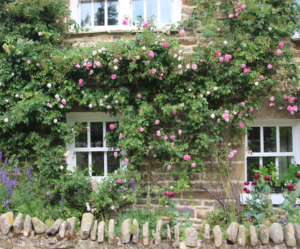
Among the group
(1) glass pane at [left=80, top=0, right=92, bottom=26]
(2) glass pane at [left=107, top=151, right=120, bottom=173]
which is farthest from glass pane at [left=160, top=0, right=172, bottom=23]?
(2) glass pane at [left=107, top=151, right=120, bottom=173]

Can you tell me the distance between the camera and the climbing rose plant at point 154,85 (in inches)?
153

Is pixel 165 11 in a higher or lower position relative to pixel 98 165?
higher

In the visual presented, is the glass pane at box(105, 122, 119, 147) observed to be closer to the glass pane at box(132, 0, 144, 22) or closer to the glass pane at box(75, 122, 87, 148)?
the glass pane at box(75, 122, 87, 148)

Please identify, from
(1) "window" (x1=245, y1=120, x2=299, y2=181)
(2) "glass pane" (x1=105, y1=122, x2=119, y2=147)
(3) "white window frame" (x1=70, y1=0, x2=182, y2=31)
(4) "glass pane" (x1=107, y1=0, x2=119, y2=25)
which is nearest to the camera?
(2) "glass pane" (x1=105, y1=122, x2=119, y2=147)

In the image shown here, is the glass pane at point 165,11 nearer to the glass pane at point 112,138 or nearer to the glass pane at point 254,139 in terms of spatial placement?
the glass pane at point 112,138

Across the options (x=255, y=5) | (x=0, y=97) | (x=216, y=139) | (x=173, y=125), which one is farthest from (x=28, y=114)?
(x=255, y=5)

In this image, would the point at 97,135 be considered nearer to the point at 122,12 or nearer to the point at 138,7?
the point at 122,12

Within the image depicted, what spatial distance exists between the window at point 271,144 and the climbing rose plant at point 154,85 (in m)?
0.41

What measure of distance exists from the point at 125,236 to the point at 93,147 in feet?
6.69

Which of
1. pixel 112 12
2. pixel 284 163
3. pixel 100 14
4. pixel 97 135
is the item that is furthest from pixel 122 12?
pixel 284 163

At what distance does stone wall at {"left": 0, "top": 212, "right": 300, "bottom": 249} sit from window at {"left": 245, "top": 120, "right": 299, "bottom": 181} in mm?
1662

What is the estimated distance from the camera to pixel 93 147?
4.50m

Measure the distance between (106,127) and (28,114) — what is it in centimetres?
127

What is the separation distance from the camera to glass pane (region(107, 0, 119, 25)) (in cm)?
459
